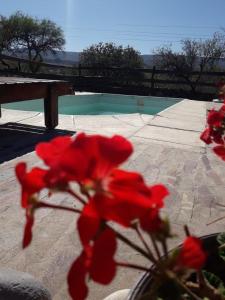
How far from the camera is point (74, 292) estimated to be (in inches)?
14.0

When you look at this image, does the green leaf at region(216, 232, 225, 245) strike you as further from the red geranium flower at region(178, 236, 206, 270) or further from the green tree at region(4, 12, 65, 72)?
the green tree at region(4, 12, 65, 72)

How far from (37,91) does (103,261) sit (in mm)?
4334

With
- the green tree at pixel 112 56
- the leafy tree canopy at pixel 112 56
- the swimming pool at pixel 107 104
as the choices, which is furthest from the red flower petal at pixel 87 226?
the leafy tree canopy at pixel 112 56

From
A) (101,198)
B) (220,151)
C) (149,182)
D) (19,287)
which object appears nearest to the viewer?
(101,198)

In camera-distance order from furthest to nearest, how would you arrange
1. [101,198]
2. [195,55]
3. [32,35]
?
[32,35] → [195,55] → [101,198]

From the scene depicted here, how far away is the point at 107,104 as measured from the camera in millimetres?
10172

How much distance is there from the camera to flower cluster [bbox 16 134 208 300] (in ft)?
1.05

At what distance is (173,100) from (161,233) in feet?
32.8

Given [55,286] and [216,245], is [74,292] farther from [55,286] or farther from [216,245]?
[55,286]

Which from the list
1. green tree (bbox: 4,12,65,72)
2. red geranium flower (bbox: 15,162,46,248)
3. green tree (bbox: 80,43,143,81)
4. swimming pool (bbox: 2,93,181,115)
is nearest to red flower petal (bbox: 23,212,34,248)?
red geranium flower (bbox: 15,162,46,248)

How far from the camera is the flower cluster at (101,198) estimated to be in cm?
32

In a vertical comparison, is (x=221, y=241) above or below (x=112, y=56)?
below

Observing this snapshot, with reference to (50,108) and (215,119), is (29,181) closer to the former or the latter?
(215,119)

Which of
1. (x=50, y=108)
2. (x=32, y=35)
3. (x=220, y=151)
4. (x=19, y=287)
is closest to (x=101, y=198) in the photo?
(x=220, y=151)
